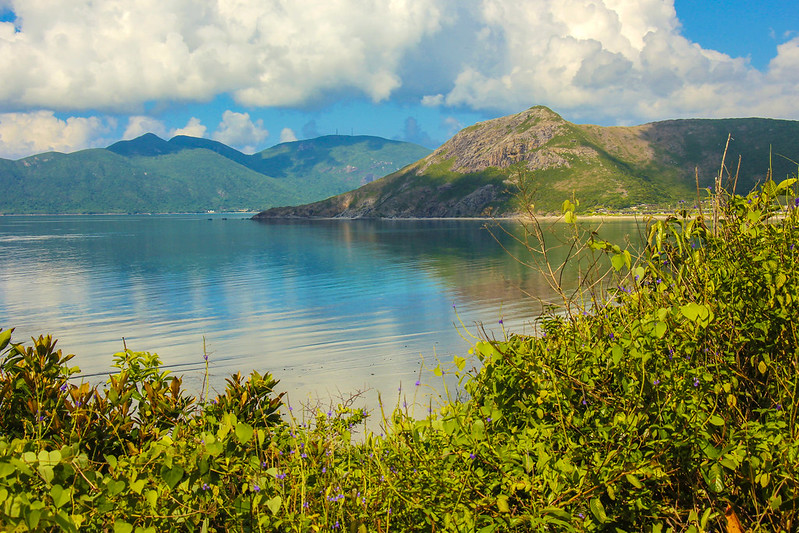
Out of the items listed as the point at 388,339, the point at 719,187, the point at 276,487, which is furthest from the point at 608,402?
the point at 388,339

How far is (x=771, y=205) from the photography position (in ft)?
16.5

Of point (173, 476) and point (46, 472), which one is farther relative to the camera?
point (173, 476)

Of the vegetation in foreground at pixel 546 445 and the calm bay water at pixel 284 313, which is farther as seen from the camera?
the calm bay water at pixel 284 313

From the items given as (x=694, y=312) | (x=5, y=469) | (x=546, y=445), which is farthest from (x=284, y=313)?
(x=694, y=312)

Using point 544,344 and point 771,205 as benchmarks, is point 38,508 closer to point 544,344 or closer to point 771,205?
point 544,344

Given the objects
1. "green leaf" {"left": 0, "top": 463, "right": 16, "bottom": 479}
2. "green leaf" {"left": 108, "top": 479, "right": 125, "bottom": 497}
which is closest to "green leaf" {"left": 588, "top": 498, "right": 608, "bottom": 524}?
"green leaf" {"left": 108, "top": 479, "right": 125, "bottom": 497}

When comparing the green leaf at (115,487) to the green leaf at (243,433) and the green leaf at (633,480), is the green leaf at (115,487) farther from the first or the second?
the green leaf at (633,480)

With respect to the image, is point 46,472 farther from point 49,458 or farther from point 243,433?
point 243,433

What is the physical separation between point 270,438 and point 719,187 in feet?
15.7

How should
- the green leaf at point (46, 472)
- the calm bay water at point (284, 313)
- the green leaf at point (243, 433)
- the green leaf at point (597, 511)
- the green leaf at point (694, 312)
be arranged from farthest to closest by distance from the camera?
the calm bay water at point (284, 313) < the green leaf at point (694, 312) < the green leaf at point (243, 433) < the green leaf at point (597, 511) < the green leaf at point (46, 472)

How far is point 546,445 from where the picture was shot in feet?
12.0

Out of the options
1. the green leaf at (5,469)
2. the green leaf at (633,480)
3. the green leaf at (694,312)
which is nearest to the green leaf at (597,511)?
the green leaf at (633,480)

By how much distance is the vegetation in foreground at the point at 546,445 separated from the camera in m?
3.11

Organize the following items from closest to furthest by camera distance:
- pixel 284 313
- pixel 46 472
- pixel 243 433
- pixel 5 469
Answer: pixel 5 469 < pixel 46 472 < pixel 243 433 < pixel 284 313
